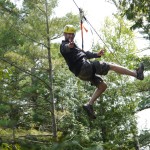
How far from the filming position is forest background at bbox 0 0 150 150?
11320mm

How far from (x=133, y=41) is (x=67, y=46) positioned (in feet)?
51.0

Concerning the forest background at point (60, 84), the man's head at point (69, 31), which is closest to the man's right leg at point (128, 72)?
the man's head at point (69, 31)

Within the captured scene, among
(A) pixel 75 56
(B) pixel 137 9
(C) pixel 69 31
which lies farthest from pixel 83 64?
(B) pixel 137 9

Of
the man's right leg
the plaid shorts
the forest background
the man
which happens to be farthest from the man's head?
the forest background

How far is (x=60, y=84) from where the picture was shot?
17609 mm

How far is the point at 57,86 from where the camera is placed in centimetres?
1736

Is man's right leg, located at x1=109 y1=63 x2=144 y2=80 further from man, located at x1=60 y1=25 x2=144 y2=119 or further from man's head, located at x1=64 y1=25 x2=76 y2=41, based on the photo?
man's head, located at x1=64 y1=25 x2=76 y2=41

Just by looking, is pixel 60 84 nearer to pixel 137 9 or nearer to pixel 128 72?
pixel 137 9

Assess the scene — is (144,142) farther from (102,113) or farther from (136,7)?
(136,7)

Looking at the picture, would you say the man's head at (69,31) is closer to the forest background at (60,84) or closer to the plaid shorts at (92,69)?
the plaid shorts at (92,69)

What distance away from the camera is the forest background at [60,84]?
11.3m

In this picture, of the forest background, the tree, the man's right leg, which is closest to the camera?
the man's right leg

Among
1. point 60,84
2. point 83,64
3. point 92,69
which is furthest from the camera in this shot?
point 60,84

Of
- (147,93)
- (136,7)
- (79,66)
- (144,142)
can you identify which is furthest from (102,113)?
(79,66)
